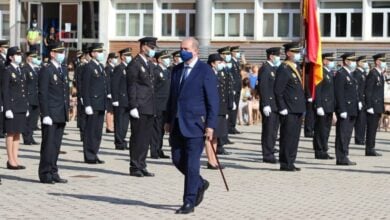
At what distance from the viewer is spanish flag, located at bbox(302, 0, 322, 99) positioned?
18656mm

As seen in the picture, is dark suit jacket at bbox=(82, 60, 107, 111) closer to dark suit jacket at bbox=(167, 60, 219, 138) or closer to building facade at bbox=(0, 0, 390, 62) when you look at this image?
dark suit jacket at bbox=(167, 60, 219, 138)

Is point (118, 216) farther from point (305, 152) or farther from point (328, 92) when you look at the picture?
point (305, 152)

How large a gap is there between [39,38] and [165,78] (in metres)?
21.1

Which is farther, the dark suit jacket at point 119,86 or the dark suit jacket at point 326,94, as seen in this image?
the dark suit jacket at point 119,86

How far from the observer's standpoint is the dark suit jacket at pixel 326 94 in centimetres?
1922

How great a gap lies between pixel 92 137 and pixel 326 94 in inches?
180

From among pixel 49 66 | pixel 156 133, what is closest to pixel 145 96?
pixel 49 66

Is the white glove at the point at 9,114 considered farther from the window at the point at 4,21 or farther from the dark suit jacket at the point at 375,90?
the window at the point at 4,21

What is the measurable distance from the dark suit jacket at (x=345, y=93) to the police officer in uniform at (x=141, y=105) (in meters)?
3.96

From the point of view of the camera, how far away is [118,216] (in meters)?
11.5

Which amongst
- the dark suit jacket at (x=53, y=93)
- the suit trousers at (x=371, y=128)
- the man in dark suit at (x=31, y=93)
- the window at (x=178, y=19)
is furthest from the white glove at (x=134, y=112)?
the window at (x=178, y=19)

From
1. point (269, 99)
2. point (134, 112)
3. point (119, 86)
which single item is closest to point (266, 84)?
point (269, 99)

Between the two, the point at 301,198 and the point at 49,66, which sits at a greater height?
the point at 49,66

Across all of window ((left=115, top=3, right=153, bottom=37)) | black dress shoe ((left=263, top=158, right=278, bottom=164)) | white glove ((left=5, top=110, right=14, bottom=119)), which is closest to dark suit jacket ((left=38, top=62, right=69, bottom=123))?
white glove ((left=5, top=110, right=14, bottom=119))
